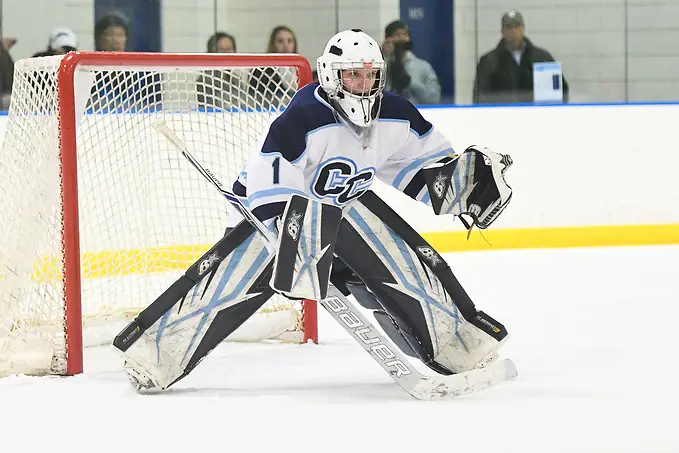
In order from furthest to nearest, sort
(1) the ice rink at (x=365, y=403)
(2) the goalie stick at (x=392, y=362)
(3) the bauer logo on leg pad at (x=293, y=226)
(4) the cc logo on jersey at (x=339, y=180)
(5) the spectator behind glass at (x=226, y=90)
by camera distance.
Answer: (5) the spectator behind glass at (x=226, y=90), (4) the cc logo on jersey at (x=339, y=180), (2) the goalie stick at (x=392, y=362), (3) the bauer logo on leg pad at (x=293, y=226), (1) the ice rink at (x=365, y=403)

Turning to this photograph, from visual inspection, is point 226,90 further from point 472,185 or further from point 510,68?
point 510,68

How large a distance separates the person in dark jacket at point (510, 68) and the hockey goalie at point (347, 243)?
2951 mm

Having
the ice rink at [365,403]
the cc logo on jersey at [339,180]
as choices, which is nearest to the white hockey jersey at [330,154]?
the cc logo on jersey at [339,180]

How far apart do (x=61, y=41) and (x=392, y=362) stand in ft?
10.4

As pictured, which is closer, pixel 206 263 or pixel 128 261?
pixel 206 263

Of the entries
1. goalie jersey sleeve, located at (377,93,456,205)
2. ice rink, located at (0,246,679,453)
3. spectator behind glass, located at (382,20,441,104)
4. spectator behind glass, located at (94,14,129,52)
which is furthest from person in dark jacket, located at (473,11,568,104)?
goalie jersey sleeve, located at (377,93,456,205)

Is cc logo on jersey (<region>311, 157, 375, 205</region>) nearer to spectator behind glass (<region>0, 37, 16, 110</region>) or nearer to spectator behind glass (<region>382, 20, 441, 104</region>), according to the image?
spectator behind glass (<region>0, 37, 16, 110</region>)

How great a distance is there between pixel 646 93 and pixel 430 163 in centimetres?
329

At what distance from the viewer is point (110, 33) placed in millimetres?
5523

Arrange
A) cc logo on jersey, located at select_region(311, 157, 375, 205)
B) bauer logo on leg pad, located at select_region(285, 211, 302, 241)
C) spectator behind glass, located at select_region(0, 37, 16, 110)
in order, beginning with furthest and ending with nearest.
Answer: spectator behind glass, located at select_region(0, 37, 16, 110), cc logo on jersey, located at select_region(311, 157, 375, 205), bauer logo on leg pad, located at select_region(285, 211, 302, 241)

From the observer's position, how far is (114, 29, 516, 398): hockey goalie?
2.81 meters

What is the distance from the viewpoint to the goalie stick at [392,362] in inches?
111

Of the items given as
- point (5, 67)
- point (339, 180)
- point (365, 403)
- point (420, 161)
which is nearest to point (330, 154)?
point (339, 180)

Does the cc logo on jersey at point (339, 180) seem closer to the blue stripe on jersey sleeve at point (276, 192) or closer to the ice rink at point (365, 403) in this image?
the blue stripe on jersey sleeve at point (276, 192)
